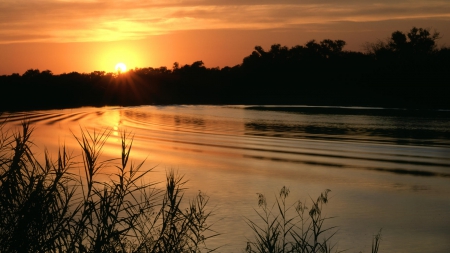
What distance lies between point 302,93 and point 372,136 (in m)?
52.1

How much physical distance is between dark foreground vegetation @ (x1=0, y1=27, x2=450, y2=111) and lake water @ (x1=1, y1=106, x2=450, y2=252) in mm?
33211

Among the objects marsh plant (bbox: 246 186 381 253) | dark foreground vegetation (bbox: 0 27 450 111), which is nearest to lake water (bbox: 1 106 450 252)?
marsh plant (bbox: 246 186 381 253)

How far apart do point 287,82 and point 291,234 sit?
79.0 meters

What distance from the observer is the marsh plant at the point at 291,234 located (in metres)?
6.94

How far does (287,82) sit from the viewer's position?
8538cm

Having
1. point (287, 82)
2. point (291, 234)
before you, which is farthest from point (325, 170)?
point (287, 82)

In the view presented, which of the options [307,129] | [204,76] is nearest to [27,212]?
[307,129]

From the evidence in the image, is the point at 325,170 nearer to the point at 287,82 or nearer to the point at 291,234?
the point at 291,234

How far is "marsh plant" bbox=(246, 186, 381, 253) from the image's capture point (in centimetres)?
694

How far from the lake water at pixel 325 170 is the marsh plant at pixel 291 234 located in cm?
23

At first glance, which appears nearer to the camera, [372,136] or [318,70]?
[372,136]

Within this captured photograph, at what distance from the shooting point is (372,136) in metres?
27.5

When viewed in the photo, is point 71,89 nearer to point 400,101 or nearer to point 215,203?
point 400,101

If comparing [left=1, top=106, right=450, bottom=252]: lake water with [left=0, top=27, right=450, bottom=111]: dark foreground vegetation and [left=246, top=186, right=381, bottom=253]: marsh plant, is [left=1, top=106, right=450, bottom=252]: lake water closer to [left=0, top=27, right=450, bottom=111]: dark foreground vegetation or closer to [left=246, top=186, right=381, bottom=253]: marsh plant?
[left=246, top=186, right=381, bottom=253]: marsh plant
